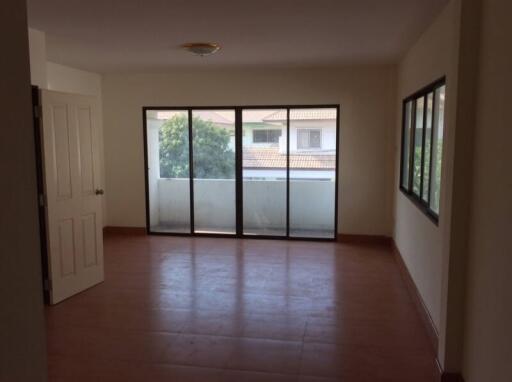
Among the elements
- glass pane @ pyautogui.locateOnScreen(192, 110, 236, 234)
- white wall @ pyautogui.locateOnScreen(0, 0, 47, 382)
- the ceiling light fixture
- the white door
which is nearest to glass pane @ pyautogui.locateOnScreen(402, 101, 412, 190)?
the ceiling light fixture

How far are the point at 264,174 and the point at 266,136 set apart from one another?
570 mm

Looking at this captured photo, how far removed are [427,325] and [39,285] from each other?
3.19m

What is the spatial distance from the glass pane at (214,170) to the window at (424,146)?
8.41 ft

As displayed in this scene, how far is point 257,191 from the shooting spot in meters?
7.14

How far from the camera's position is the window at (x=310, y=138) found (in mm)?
6855

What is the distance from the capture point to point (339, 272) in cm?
541

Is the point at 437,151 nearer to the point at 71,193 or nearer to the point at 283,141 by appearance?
the point at 283,141

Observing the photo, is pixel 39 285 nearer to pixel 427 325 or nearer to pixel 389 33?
pixel 427 325

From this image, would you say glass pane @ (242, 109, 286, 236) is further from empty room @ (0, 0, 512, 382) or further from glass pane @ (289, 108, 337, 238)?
glass pane @ (289, 108, 337, 238)

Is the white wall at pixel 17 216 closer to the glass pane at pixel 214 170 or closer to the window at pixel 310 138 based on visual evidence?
the window at pixel 310 138

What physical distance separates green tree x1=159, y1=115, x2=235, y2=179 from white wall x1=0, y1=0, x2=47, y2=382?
5.90 m

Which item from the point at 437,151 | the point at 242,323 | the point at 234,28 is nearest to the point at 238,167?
the point at 234,28

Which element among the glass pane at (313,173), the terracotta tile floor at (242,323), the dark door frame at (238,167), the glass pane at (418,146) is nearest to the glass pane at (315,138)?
the glass pane at (313,173)

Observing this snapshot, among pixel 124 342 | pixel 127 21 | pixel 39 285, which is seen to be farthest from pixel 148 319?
pixel 39 285
